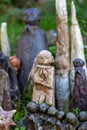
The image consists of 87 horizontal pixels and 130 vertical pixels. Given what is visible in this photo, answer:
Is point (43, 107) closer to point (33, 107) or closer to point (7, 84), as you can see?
point (33, 107)

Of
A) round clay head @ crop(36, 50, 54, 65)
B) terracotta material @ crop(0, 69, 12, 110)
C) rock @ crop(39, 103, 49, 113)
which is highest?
round clay head @ crop(36, 50, 54, 65)

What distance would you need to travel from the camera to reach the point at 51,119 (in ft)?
4.92

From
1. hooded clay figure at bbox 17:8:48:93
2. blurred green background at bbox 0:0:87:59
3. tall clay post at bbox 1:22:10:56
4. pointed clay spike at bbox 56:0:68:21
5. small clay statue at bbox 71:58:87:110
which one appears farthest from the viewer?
blurred green background at bbox 0:0:87:59

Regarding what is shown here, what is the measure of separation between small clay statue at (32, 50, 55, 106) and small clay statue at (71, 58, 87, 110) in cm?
10

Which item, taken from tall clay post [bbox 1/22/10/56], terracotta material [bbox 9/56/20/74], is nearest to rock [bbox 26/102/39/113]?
terracotta material [bbox 9/56/20/74]

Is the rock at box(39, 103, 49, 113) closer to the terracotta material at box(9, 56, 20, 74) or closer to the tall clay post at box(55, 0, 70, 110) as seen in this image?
the tall clay post at box(55, 0, 70, 110)

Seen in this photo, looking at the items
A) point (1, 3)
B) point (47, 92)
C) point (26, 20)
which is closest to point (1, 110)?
point (47, 92)

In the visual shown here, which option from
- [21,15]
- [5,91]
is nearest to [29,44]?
[5,91]

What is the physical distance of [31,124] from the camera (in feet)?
5.01

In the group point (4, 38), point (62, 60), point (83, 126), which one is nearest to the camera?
point (83, 126)

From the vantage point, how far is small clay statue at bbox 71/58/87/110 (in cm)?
159

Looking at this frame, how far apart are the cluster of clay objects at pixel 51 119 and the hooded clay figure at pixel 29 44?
0.32 m

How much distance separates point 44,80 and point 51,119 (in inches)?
7.4

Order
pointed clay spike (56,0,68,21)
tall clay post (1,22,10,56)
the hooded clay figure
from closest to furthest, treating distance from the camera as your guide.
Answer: pointed clay spike (56,0,68,21) → the hooded clay figure → tall clay post (1,22,10,56)
